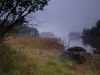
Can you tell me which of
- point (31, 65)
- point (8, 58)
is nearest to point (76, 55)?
point (31, 65)

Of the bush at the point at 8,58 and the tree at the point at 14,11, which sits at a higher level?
the tree at the point at 14,11

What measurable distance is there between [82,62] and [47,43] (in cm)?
333

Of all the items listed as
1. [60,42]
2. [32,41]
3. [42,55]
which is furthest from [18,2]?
[60,42]

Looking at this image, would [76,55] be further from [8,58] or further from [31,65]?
[8,58]

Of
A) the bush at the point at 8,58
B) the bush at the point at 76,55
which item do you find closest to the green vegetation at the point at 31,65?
the bush at the point at 8,58

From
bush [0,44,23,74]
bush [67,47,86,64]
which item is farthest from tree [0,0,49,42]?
bush [67,47,86,64]

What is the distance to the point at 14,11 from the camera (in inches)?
372

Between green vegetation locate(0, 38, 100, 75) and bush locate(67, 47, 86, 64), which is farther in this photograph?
bush locate(67, 47, 86, 64)

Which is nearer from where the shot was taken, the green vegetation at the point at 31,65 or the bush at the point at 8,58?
the bush at the point at 8,58

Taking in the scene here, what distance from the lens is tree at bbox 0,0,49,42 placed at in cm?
930

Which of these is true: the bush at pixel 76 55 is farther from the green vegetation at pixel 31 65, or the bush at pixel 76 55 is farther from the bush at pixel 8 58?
the bush at pixel 8 58

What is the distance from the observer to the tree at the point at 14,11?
9.30 m

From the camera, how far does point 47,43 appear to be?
16.5 m

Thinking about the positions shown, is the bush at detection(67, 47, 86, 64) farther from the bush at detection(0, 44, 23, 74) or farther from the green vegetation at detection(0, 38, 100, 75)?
the bush at detection(0, 44, 23, 74)
